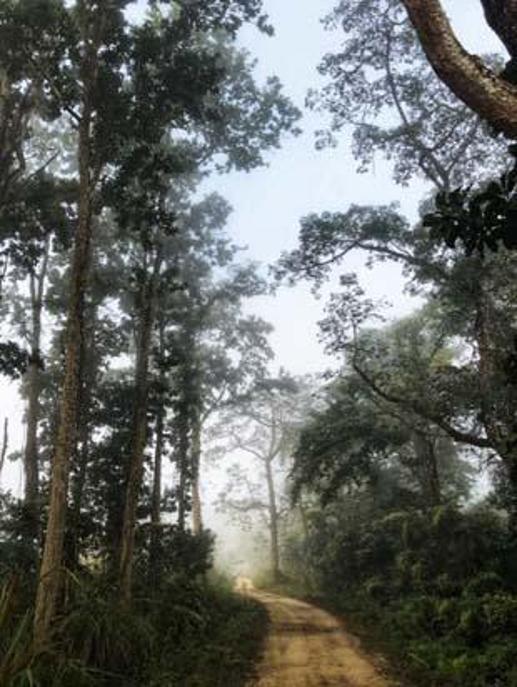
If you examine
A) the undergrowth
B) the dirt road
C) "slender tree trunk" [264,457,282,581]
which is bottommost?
the dirt road

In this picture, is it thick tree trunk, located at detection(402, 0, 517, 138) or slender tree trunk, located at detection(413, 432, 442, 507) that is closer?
thick tree trunk, located at detection(402, 0, 517, 138)

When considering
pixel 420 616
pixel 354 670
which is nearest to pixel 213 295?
pixel 420 616

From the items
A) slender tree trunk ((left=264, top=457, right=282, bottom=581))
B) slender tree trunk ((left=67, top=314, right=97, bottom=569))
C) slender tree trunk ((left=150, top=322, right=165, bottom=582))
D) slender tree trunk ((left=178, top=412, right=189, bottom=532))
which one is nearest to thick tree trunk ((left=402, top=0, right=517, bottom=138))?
slender tree trunk ((left=67, top=314, right=97, bottom=569))

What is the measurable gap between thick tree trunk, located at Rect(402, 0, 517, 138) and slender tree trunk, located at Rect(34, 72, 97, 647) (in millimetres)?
7492

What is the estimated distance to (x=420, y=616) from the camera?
47.3ft

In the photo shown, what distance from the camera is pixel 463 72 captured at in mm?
5137

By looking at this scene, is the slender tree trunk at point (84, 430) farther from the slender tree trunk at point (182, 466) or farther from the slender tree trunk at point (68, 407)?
the slender tree trunk at point (68, 407)

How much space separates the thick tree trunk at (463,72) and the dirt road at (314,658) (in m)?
8.73

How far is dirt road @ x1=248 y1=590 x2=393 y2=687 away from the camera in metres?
10.9

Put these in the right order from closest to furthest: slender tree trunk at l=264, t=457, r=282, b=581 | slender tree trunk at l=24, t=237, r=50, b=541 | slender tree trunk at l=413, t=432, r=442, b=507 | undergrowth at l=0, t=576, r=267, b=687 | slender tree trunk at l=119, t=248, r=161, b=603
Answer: undergrowth at l=0, t=576, r=267, b=687 → slender tree trunk at l=119, t=248, r=161, b=603 → slender tree trunk at l=24, t=237, r=50, b=541 → slender tree trunk at l=413, t=432, r=442, b=507 → slender tree trunk at l=264, t=457, r=282, b=581

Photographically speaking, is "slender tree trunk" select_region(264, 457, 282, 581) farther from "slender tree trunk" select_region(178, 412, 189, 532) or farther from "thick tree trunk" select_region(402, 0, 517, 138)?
"thick tree trunk" select_region(402, 0, 517, 138)

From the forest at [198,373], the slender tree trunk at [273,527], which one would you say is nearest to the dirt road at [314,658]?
the forest at [198,373]

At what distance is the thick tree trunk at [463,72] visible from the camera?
4941mm

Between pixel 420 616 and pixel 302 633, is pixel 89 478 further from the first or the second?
pixel 420 616
